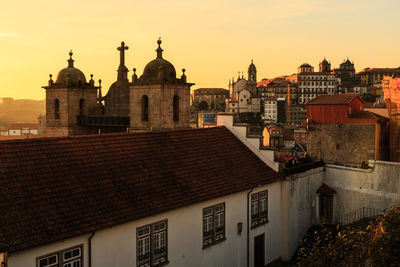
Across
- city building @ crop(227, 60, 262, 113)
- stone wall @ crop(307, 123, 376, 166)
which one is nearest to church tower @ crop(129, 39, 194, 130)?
stone wall @ crop(307, 123, 376, 166)

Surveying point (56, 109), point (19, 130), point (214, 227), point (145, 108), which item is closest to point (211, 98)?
point (19, 130)

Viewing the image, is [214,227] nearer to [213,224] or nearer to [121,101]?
[213,224]

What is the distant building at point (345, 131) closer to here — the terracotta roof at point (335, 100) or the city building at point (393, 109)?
the terracotta roof at point (335, 100)

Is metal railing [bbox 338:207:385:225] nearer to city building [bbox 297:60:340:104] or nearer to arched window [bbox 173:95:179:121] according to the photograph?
arched window [bbox 173:95:179:121]

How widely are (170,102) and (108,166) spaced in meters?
16.9

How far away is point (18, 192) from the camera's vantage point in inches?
473

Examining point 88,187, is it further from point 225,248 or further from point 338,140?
point 338,140

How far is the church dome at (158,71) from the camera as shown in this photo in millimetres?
31411

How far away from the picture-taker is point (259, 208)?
19.3m

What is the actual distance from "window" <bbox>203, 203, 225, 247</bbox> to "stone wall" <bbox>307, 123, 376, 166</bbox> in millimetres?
22068

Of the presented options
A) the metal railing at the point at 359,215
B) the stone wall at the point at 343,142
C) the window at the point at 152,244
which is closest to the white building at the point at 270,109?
the stone wall at the point at 343,142

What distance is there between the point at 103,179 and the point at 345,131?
27.1 m

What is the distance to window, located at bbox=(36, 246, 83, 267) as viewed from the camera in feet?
37.1

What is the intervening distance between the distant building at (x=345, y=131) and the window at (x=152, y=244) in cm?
2465
